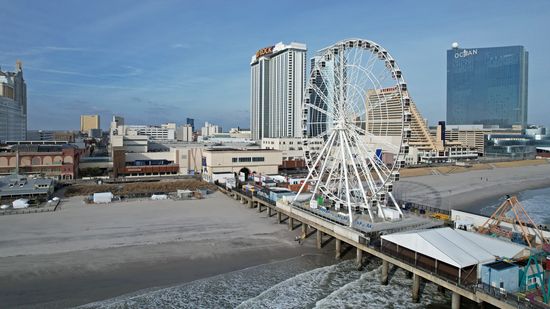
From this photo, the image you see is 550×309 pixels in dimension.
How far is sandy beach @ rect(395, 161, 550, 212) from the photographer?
4247 cm

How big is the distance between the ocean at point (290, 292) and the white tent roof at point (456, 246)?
2.42m

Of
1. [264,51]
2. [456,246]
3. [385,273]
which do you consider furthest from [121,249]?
[264,51]

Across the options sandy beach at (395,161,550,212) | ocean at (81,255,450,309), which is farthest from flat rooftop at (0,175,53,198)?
sandy beach at (395,161,550,212)

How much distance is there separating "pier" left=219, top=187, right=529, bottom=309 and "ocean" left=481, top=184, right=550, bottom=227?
1831 centimetres

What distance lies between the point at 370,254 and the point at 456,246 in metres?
7.09

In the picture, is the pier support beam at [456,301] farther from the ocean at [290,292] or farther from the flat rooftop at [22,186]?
the flat rooftop at [22,186]

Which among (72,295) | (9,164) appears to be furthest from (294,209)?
(9,164)

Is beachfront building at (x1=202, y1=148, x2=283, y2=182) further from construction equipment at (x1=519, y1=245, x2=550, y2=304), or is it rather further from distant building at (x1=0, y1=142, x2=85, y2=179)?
construction equipment at (x1=519, y1=245, x2=550, y2=304)

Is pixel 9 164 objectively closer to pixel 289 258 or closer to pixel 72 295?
pixel 72 295

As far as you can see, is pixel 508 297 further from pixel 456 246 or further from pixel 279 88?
pixel 279 88

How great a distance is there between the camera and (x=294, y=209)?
30188mm

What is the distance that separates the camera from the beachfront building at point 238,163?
55531mm

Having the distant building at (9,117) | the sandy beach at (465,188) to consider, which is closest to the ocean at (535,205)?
the sandy beach at (465,188)

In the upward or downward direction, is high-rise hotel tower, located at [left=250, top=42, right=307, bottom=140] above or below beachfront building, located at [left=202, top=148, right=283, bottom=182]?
above
